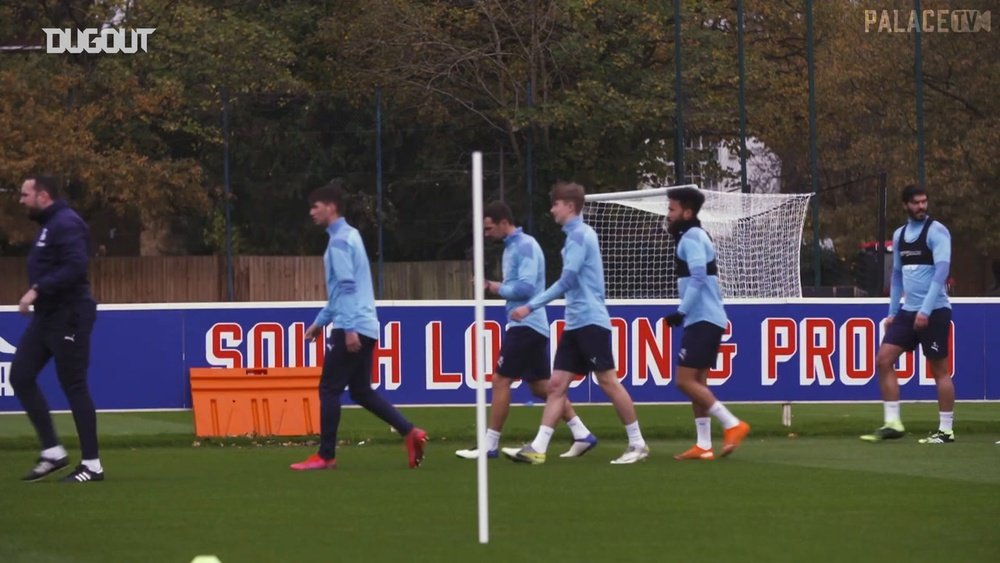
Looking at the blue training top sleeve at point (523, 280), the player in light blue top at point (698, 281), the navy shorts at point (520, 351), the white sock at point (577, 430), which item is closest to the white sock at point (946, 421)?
the player in light blue top at point (698, 281)

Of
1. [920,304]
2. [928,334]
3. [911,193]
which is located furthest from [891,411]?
[911,193]

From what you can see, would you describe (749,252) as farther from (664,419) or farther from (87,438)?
(87,438)

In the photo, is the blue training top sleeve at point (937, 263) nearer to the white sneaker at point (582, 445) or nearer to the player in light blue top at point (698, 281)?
the player in light blue top at point (698, 281)

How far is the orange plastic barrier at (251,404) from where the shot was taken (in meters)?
14.9

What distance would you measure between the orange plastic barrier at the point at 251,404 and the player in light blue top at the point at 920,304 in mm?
4706

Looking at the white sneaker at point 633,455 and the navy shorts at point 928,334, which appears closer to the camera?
the white sneaker at point 633,455

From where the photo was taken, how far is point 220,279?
1462 inches

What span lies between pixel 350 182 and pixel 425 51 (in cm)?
596

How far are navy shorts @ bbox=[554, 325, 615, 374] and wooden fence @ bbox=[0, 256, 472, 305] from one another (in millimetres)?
22632

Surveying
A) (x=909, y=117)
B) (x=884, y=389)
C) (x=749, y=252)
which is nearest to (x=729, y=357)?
(x=884, y=389)

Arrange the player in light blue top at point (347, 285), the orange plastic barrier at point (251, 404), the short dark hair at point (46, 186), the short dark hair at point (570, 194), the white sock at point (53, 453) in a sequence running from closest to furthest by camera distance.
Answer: the short dark hair at point (46, 186) < the white sock at point (53, 453) < the player in light blue top at point (347, 285) < the short dark hair at point (570, 194) < the orange plastic barrier at point (251, 404)

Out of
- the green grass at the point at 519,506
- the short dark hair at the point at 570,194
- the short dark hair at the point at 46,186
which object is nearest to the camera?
the green grass at the point at 519,506

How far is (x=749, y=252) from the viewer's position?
23219 mm

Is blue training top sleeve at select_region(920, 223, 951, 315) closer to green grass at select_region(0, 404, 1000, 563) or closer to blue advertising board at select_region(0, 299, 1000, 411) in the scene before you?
green grass at select_region(0, 404, 1000, 563)
